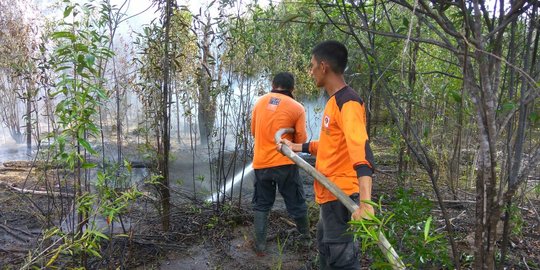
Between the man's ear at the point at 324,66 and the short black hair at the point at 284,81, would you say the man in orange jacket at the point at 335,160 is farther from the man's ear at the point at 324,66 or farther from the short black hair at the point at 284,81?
the short black hair at the point at 284,81

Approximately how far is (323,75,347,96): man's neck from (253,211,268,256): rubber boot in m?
1.90

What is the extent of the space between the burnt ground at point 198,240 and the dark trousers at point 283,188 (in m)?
0.37

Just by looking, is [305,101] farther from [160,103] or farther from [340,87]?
[340,87]

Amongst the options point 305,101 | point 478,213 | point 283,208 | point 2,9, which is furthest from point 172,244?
point 2,9

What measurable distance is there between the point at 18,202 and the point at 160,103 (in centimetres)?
289

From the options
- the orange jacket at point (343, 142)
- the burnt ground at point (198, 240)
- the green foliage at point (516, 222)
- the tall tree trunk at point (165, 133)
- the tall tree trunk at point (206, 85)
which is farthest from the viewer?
the tall tree trunk at point (206, 85)

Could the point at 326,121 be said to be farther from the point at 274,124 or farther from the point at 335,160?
the point at 274,124

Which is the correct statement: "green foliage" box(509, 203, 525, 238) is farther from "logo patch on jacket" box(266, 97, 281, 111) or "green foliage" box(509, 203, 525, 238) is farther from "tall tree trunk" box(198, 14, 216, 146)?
"tall tree trunk" box(198, 14, 216, 146)

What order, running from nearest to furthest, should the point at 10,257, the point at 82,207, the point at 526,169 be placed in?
the point at 526,169
the point at 82,207
the point at 10,257

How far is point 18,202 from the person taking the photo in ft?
17.9

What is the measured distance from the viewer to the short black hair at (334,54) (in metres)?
2.56

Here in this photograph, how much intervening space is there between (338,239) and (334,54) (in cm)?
114

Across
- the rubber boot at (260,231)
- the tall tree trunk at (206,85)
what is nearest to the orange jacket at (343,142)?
the rubber boot at (260,231)

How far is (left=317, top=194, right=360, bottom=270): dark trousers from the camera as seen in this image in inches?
98.9
